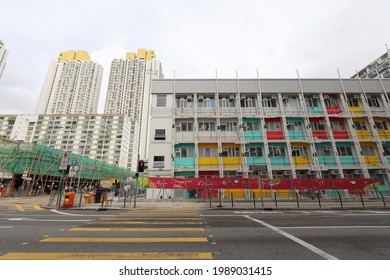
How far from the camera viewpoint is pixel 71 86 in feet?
375

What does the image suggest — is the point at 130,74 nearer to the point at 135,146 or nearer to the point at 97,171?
the point at 135,146

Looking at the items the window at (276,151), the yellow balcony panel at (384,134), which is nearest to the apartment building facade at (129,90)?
the window at (276,151)

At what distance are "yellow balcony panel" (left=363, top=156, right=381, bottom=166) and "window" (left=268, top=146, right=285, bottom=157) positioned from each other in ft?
35.3

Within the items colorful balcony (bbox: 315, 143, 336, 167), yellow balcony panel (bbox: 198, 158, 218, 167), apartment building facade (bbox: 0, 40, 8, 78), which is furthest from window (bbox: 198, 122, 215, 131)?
apartment building facade (bbox: 0, 40, 8, 78)

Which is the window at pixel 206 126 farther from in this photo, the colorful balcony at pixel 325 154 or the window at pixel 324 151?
the window at pixel 324 151

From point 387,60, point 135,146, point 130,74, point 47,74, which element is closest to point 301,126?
point 387,60

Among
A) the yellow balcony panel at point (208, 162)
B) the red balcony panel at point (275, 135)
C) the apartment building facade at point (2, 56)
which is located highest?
the apartment building facade at point (2, 56)

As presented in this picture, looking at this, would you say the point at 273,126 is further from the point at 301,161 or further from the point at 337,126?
the point at 337,126

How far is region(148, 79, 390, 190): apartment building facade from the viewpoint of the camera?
2355 cm

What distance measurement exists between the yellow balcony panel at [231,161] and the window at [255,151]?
2.04 metres

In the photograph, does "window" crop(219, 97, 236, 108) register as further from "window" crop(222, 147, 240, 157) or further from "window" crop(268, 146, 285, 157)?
"window" crop(268, 146, 285, 157)

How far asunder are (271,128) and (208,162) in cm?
1067

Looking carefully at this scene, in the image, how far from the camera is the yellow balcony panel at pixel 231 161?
2367cm

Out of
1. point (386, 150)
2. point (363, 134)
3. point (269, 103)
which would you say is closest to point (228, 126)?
point (269, 103)
